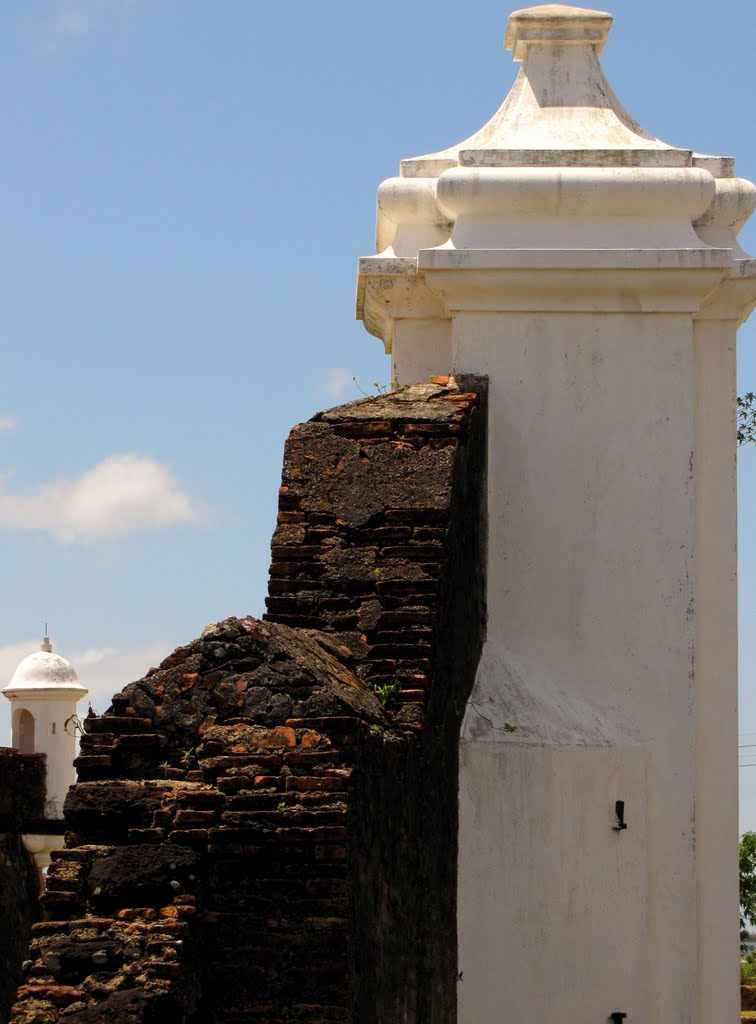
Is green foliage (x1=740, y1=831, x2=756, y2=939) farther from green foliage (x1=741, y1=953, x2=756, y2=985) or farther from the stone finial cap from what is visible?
the stone finial cap

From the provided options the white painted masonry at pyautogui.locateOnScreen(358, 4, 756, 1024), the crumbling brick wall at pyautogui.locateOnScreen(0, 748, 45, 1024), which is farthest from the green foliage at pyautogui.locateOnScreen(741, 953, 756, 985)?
the white painted masonry at pyautogui.locateOnScreen(358, 4, 756, 1024)

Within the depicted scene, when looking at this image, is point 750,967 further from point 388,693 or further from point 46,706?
point 388,693

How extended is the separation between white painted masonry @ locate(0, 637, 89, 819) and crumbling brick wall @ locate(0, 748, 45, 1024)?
9.21 metres

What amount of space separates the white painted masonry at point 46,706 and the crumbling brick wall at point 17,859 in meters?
9.21

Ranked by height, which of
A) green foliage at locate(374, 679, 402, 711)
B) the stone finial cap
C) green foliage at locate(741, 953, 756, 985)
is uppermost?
the stone finial cap

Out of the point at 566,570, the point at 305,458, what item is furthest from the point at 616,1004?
the point at 305,458

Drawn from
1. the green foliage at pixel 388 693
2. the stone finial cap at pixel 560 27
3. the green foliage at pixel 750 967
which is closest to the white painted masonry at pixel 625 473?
the stone finial cap at pixel 560 27

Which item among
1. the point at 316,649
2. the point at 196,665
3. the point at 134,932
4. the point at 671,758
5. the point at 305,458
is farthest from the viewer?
the point at 671,758

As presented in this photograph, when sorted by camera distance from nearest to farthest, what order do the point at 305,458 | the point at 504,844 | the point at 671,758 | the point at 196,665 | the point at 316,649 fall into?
the point at 196,665
the point at 316,649
the point at 305,458
the point at 504,844
the point at 671,758

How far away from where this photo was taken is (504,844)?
25.5ft

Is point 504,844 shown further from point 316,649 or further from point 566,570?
point 316,649

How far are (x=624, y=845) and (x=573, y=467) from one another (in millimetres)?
1706

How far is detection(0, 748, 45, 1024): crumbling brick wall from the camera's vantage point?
11734 mm

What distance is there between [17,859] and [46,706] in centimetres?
1019
